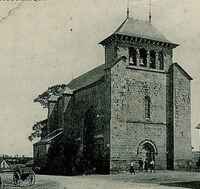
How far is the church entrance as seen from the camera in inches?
1416

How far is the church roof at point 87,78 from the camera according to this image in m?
43.4

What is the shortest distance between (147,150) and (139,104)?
13.0ft

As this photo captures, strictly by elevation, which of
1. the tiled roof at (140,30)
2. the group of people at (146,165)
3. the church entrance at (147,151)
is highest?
the tiled roof at (140,30)

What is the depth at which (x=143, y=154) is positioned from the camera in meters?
36.2

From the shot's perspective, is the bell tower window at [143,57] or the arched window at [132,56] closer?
the arched window at [132,56]

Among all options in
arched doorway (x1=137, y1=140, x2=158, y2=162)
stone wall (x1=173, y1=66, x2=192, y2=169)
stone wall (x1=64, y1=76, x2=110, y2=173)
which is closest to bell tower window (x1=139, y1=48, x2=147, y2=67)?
stone wall (x1=173, y1=66, x2=192, y2=169)

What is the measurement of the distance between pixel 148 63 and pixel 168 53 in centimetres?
237

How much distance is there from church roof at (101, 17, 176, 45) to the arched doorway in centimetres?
906

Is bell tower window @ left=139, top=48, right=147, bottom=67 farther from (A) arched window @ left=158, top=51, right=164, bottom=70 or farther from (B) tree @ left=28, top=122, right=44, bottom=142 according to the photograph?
(B) tree @ left=28, top=122, right=44, bottom=142

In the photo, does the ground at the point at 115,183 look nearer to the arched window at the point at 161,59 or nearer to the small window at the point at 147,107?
the small window at the point at 147,107

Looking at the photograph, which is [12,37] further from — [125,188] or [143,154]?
[143,154]

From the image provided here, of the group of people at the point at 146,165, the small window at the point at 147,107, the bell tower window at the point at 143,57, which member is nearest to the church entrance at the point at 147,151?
the group of people at the point at 146,165

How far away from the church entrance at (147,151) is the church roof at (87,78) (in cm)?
921

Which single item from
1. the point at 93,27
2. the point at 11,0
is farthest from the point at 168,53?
the point at 11,0
